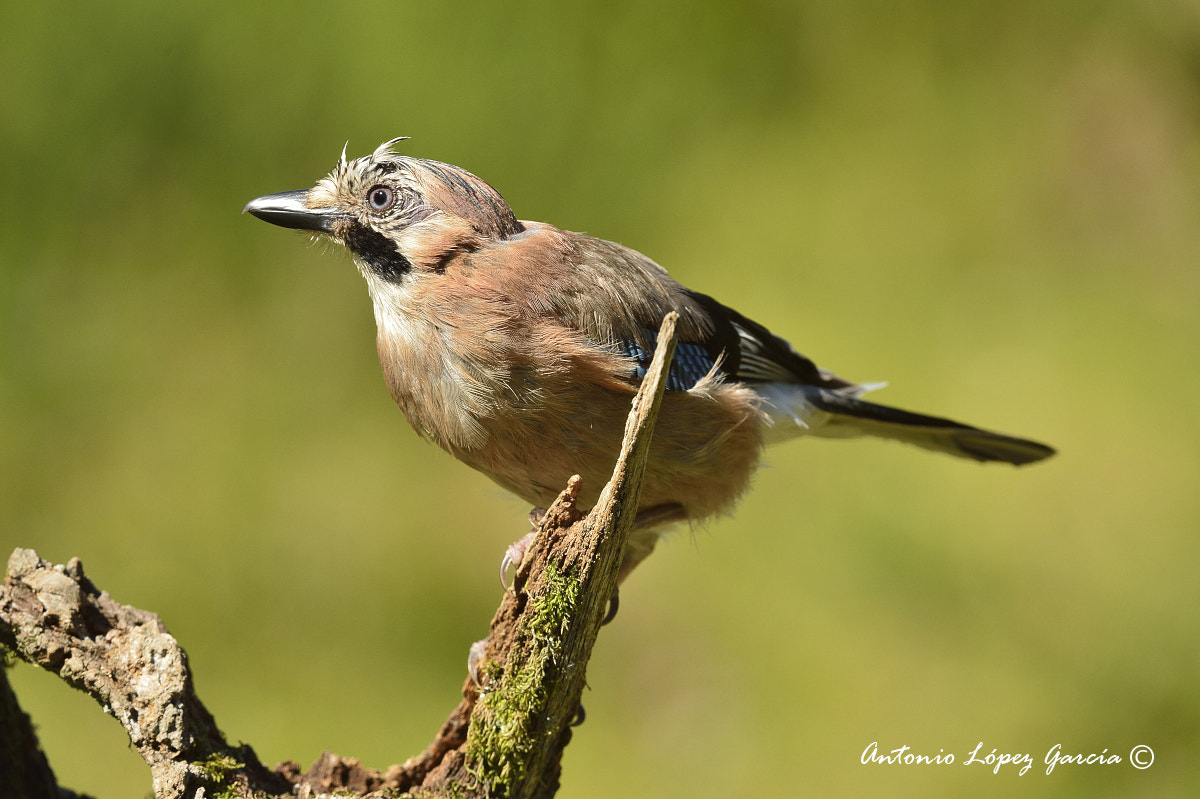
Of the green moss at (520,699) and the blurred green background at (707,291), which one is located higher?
the blurred green background at (707,291)

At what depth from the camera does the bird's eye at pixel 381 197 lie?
3100mm

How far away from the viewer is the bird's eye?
3.10m

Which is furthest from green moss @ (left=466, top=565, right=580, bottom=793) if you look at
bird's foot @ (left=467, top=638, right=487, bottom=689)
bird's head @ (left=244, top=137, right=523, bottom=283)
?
bird's head @ (left=244, top=137, right=523, bottom=283)

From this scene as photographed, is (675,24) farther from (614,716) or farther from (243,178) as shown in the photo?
(614,716)

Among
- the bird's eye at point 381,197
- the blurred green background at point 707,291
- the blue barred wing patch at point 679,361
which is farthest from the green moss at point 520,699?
the blurred green background at point 707,291

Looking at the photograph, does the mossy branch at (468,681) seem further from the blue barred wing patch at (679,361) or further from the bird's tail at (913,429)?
the bird's tail at (913,429)

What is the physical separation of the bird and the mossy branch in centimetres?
46

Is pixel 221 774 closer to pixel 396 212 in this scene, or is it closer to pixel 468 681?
pixel 468 681

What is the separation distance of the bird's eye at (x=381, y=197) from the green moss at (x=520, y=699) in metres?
1.33

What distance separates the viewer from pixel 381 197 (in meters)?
3.12

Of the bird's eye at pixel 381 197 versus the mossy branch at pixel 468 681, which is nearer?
the mossy branch at pixel 468 681

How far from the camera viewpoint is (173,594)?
5293mm

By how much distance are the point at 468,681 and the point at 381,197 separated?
1537 millimetres

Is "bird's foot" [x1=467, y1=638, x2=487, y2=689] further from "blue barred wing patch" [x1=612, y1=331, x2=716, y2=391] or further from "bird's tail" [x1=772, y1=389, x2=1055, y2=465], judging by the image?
"bird's tail" [x1=772, y1=389, x2=1055, y2=465]
